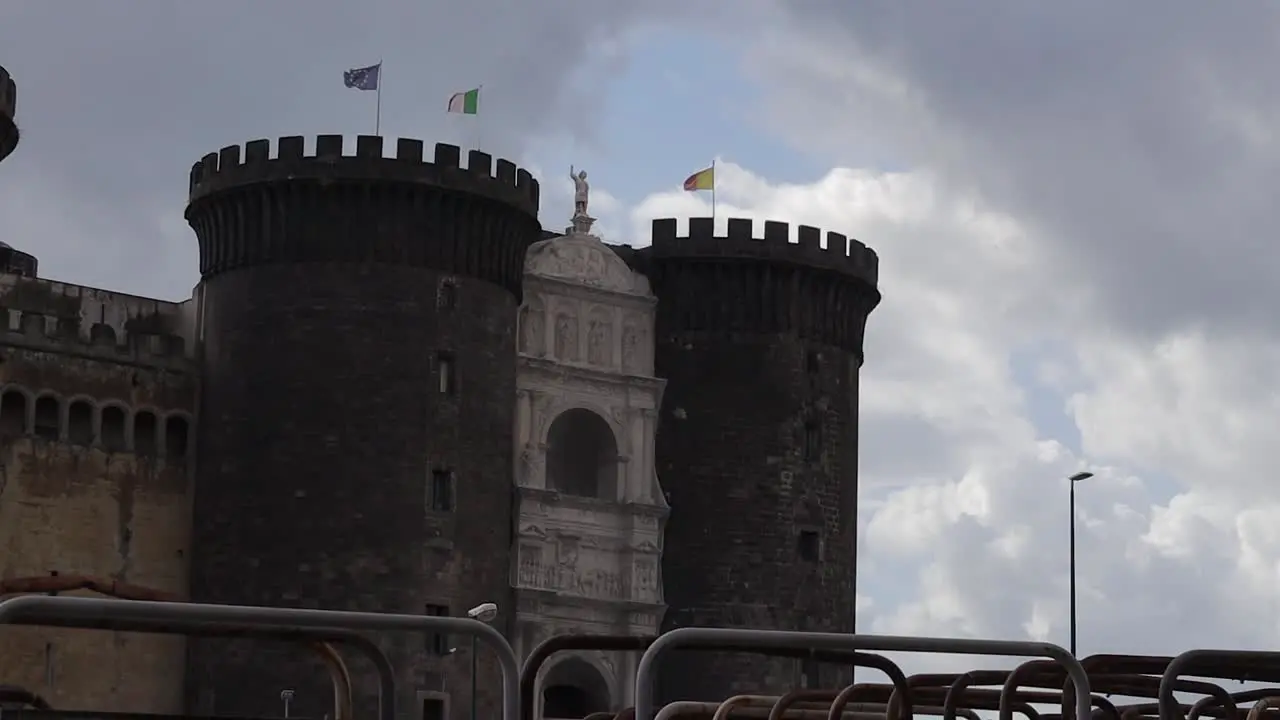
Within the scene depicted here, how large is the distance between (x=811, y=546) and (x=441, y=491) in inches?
431

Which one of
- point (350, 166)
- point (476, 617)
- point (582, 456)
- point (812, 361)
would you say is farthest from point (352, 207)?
point (812, 361)

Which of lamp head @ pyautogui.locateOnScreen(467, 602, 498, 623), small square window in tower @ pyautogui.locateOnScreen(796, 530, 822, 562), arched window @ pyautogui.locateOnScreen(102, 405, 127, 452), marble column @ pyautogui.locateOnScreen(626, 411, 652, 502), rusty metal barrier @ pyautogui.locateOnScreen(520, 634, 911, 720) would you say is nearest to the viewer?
rusty metal barrier @ pyautogui.locateOnScreen(520, 634, 911, 720)

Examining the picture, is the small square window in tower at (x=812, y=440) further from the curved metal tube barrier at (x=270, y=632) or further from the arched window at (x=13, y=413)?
the curved metal tube barrier at (x=270, y=632)

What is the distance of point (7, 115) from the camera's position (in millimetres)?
52375

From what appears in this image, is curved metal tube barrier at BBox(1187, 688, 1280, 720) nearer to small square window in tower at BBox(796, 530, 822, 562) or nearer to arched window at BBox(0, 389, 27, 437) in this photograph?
arched window at BBox(0, 389, 27, 437)

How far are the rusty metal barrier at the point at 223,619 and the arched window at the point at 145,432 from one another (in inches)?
1675

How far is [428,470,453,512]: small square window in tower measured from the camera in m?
57.0

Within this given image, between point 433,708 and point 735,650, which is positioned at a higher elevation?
point 735,650

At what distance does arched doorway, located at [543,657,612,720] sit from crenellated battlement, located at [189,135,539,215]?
460 inches

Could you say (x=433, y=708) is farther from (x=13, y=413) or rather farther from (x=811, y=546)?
(x=811, y=546)

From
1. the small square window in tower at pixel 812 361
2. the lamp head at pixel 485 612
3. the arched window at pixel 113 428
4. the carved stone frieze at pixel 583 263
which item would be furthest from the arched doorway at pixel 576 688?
the arched window at pixel 113 428

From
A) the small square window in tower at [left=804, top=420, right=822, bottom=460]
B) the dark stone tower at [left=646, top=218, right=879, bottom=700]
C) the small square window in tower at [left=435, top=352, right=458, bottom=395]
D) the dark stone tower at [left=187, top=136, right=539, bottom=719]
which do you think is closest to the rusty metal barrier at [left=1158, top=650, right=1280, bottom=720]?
the dark stone tower at [left=187, top=136, right=539, bottom=719]

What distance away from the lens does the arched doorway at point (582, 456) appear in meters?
62.4

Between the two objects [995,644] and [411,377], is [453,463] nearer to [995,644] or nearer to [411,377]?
[411,377]
